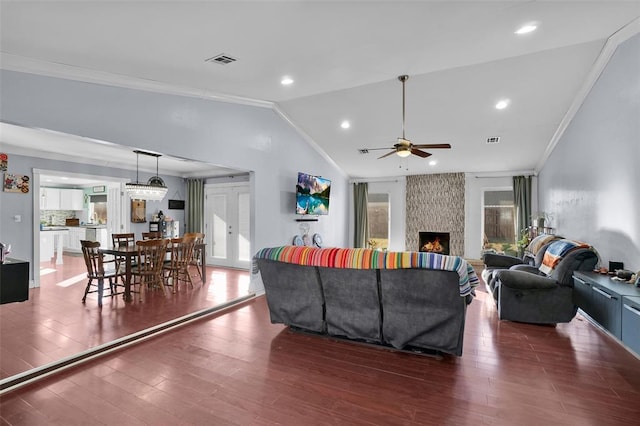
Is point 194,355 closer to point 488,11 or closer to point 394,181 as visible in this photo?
point 488,11

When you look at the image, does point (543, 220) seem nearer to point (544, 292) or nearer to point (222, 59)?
point (544, 292)

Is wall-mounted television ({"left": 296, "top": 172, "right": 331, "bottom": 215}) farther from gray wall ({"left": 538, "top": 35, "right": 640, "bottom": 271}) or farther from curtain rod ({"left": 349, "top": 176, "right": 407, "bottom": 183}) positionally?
gray wall ({"left": 538, "top": 35, "right": 640, "bottom": 271})

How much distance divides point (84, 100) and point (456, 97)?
475 cm

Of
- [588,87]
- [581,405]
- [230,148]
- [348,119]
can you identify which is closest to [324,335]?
[581,405]

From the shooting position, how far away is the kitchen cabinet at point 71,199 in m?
9.76

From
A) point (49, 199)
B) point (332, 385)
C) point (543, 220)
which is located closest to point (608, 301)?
point (332, 385)

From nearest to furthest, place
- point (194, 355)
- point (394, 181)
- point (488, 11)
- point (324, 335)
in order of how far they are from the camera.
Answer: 1. point (488, 11)
2. point (194, 355)
3. point (324, 335)
4. point (394, 181)

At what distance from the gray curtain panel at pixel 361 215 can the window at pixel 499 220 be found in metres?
3.04

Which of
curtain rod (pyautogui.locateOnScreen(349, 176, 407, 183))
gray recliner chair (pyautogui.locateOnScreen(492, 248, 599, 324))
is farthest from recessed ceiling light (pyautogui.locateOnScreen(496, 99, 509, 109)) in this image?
curtain rod (pyautogui.locateOnScreen(349, 176, 407, 183))

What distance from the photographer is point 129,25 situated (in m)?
2.55

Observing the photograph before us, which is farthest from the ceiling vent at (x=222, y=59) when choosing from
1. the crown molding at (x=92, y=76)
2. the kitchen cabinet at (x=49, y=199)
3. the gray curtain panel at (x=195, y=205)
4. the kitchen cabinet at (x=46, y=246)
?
the kitchen cabinet at (x=49, y=199)

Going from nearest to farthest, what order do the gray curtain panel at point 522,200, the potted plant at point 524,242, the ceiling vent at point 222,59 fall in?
the ceiling vent at point 222,59
the potted plant at point 524,242
the gray curtain panel at point 522,200

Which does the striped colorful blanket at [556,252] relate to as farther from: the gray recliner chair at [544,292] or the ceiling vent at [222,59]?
the ceiling vent at [222,59]

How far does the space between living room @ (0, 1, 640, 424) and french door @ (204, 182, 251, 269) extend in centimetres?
181
